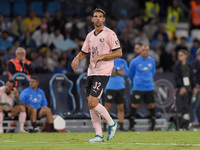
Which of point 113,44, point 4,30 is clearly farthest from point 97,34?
point 4,30

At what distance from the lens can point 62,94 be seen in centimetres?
1606

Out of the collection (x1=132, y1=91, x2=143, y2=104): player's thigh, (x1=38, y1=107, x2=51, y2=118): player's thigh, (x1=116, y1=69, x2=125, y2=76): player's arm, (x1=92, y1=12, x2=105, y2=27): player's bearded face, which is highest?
(x1=92, y1=12, x2=105, y2=27): player's bearded face

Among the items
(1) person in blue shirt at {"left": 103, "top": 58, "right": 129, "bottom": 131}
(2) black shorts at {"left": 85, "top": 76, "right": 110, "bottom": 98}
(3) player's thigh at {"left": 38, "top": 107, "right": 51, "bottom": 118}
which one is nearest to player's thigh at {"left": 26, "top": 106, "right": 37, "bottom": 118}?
(3) player's thigh at {"left": 38, "top": 107, "right": 51, "bottom": 118}

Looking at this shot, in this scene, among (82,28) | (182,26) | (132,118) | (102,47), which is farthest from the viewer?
(182,26)

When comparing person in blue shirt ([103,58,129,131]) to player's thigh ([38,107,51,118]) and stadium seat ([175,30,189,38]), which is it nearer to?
player's thigh ([38,107,51,118])

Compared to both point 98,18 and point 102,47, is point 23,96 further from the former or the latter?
point 98,18

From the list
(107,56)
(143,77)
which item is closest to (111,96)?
(143,77)

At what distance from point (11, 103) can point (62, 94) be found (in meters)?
2.10

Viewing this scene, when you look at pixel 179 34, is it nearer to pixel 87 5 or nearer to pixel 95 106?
pixel 87 5

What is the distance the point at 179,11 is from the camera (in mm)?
23469

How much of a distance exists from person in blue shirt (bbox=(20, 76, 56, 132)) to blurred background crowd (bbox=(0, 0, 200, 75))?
10.0ft

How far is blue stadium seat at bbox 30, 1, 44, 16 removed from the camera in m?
22.3

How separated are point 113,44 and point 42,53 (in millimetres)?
10051

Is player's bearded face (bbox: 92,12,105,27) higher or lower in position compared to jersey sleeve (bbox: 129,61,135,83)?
higher
